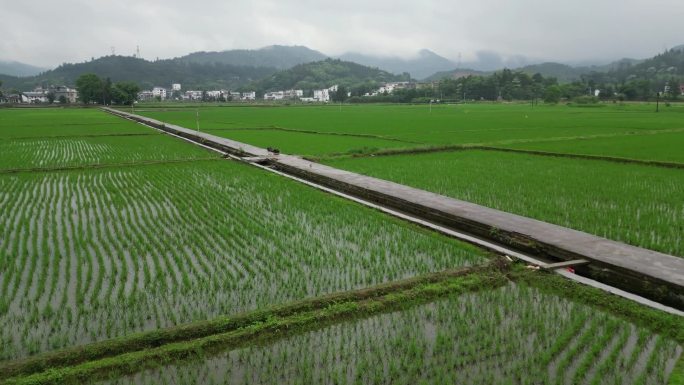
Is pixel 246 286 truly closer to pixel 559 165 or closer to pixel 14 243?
pixel 14 243

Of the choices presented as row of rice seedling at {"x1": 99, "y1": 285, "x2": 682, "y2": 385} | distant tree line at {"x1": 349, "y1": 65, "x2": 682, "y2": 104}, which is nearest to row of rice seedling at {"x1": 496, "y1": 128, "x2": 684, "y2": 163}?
row of rice seedling at {"x1": 99, "y1": 285, "x2": 682, "y2": 385}

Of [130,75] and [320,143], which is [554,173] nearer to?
[320,143]

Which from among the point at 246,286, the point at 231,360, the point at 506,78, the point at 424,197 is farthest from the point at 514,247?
the point at 506,78

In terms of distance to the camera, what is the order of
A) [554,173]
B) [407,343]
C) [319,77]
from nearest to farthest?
[407,343], [554,173], [319,77]

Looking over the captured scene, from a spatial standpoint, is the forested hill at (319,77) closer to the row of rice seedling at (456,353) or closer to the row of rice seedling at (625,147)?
the row of rice seedling at (625,147)

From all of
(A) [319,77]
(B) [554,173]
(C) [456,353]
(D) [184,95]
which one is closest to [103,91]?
(D) [184,95]

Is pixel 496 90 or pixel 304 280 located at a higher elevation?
pixel 496 90
